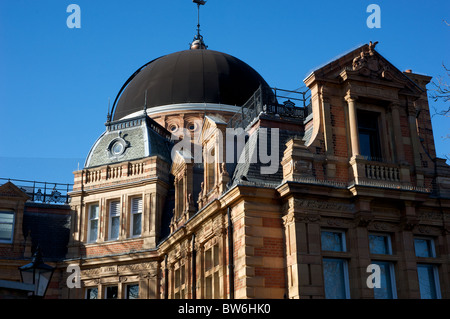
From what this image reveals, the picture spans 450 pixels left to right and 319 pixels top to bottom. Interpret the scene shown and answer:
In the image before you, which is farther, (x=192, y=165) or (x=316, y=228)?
(x=192, y=165)

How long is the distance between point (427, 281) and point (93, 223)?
16064 millimetres

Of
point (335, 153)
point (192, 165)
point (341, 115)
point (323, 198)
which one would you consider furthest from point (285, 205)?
point (192, 165)

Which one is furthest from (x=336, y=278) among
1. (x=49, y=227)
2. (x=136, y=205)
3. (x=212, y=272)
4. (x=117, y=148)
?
(x=49, y=227)

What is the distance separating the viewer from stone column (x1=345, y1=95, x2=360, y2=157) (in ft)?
66.0

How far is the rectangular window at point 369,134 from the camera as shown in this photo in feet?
69.9

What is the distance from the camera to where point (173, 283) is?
977 inches

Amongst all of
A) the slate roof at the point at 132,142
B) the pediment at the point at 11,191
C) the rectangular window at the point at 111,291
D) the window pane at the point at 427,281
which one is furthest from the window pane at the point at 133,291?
the window pane at the point at 427,281

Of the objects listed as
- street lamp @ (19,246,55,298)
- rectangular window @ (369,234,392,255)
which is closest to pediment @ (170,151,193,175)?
rectangular window @ (369,234,392,255)

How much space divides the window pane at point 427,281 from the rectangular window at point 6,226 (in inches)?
728

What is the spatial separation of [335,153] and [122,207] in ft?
40.1

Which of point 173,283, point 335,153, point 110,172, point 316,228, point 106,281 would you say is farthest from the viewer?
point 110,172

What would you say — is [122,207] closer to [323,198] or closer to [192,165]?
[192,165]

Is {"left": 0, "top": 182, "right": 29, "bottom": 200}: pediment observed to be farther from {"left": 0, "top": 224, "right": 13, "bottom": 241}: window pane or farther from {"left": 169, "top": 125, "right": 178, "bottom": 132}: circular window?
{"left": 169, "top": 125, "right": 178, "bottom": 132}: circular window

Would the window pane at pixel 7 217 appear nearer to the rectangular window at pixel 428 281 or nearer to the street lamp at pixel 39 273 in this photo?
the street lamp at pixel 39 273
